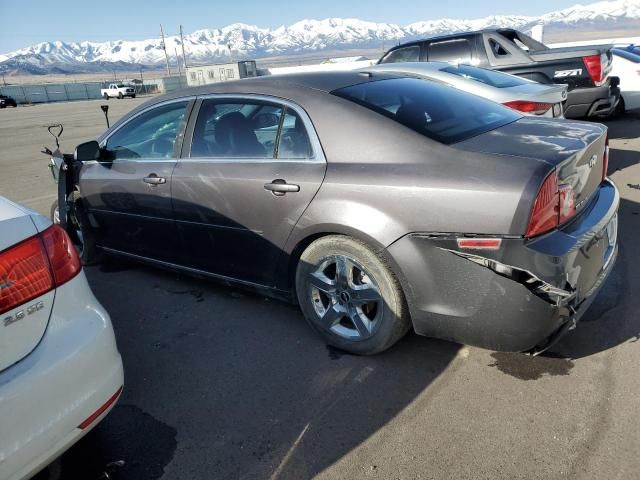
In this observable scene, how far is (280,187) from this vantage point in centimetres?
287

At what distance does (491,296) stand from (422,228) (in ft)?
1.43

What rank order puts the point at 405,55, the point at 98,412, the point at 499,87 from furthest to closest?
the point at 405,55, the point at 499,87, the point at 98,412

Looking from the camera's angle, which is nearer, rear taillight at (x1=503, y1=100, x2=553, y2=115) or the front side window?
the front side window

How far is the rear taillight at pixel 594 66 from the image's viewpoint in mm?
7473

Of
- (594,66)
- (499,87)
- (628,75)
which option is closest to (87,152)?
(499,87)

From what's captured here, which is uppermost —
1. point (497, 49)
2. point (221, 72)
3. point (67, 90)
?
point (497, 49)

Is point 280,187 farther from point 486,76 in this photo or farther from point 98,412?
point 486,76

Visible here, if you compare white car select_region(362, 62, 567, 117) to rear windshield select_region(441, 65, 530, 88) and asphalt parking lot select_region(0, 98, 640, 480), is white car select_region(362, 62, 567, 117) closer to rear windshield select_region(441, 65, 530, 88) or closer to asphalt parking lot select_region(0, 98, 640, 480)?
rear windshield select_region(441, 65, 530, 88)

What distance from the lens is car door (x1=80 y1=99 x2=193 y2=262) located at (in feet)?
11.7

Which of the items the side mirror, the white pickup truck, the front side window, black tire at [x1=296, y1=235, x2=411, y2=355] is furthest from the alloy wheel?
the white pickup truck

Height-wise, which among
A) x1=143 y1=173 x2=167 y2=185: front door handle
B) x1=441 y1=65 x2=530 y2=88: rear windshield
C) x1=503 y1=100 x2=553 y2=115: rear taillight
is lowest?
x1=143 y1=173 x2=167 y2=185: front door handle

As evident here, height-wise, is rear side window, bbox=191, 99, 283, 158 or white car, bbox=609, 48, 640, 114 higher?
rear side window, bbox=191, 99, 283, 158

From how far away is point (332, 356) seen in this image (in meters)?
2.95

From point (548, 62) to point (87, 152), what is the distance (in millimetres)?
6790
